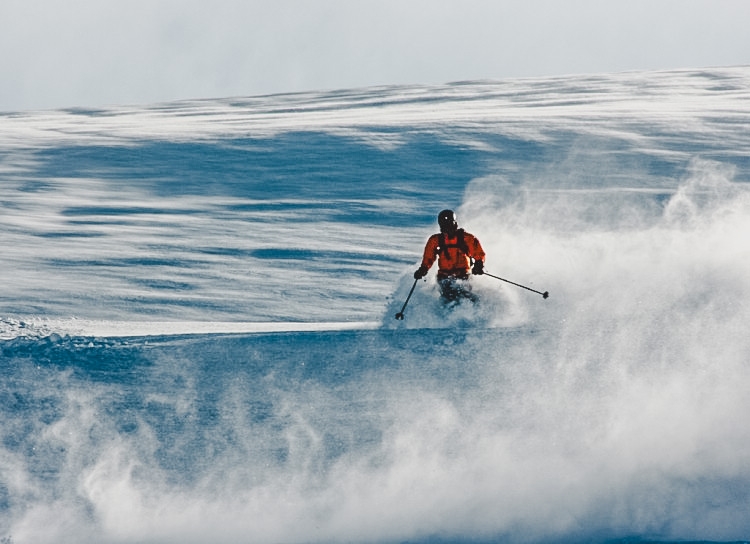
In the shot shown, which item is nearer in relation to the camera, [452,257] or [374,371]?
[374,371]

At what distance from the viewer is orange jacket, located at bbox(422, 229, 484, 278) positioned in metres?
8.82

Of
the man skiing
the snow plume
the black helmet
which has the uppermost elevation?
the black helmet

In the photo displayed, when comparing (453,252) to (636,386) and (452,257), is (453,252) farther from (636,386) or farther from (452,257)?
(636,386)

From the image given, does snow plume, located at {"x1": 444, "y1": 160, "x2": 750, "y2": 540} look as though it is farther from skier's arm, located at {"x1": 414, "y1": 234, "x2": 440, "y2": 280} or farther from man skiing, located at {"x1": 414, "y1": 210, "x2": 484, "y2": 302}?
skier's arm, located at {"x1": 414, "y1": 234, "x2": 440, "y2": 280}

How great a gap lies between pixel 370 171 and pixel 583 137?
448 cm

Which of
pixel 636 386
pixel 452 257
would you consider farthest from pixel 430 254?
pixel 636 386

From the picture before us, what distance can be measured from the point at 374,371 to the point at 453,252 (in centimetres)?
190

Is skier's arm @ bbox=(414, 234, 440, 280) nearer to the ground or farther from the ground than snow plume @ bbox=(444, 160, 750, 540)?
farther from the ground

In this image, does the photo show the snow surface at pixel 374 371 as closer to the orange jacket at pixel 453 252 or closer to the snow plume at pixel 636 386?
the snow plume at pixel 636 386

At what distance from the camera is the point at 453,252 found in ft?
29.0

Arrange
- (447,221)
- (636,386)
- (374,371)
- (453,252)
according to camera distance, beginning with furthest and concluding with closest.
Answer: (453,252) → (447,221) → (374,371) → (636,386)

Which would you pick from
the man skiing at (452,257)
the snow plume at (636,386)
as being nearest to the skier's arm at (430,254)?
the man skiing at (452,257)

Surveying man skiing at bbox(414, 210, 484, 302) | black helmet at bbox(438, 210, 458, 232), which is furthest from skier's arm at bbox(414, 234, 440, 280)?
black helmet at bbox(438, 210, 458, 232)

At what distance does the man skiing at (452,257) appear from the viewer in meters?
8.76
